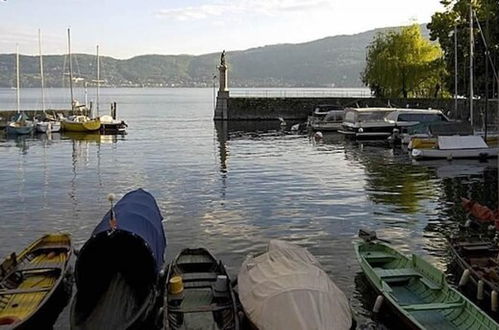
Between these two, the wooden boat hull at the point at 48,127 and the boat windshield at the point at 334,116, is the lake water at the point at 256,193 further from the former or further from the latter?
the boat windshield at the point at 334,116

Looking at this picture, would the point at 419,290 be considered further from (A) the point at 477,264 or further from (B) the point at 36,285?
(B) the point at 36,285

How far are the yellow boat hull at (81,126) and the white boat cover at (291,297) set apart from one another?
5311 cm

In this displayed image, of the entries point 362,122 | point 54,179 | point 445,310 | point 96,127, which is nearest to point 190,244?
point 445,310

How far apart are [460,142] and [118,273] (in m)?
32.3

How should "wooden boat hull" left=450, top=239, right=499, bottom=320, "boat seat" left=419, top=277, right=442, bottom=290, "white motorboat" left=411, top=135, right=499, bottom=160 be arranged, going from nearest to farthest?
"boat seat" left=419, top=277, right=442, bottom=290 → "wooden boat hull" left=450, top=239, right=499, bottom=320 → "white motorboat" left=411, top=135, right=499, bottom=160

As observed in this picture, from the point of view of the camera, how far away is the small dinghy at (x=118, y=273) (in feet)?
45.3

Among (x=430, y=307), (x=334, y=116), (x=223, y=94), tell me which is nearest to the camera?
(x=430, y=307)

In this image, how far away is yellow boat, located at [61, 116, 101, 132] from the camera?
64938mm

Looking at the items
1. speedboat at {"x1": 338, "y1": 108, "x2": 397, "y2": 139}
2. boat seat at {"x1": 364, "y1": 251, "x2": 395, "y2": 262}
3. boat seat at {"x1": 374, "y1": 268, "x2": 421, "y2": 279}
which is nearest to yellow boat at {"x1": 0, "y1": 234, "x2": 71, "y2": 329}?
boat seat at {"x1": 374, "y1": 268, "x2": 421, "y2": 279}

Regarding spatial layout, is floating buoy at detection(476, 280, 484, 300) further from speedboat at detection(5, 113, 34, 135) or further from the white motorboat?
speedboat at detection(5, 113, 34, 135)

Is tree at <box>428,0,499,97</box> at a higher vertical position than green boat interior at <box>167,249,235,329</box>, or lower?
higher

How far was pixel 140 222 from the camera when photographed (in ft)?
51.0

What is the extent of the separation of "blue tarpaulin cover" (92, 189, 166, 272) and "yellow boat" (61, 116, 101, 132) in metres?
48.8

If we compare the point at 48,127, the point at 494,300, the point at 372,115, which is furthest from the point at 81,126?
the point at 494,300
